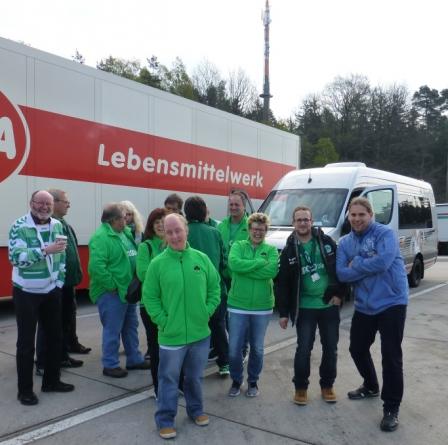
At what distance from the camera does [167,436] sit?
11.7 feet

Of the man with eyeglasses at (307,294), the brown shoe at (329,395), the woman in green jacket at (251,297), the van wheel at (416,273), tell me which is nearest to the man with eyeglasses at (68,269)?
the woman in green jacket at (251,297)

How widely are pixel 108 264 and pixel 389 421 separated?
283cm

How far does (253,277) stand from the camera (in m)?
4.40

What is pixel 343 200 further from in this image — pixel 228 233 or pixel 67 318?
pixel 67 318

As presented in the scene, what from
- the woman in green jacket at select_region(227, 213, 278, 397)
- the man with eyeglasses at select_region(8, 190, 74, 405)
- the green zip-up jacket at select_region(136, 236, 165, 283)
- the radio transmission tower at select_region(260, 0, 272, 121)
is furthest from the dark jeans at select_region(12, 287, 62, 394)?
the radio transmission tower at select_region(260, 0, 272, 121)

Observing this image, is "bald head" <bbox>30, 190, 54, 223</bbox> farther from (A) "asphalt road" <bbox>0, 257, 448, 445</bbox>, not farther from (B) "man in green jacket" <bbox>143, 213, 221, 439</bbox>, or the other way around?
(A) "asphalt road" <bbox>0, 257, 448, 445</bbox>

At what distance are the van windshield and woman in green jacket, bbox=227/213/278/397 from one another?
4.22 m

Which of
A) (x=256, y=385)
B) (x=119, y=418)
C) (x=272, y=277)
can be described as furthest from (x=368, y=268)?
(x=119, y=418)

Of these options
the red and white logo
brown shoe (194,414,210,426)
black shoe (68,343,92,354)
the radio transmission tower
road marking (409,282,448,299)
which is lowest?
road marking (409,282,448,299)

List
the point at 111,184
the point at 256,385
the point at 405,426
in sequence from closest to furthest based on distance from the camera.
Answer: the point at 405,426, the point at 256,385, the point at 111,184

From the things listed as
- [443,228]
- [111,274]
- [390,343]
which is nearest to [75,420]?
[111,274]

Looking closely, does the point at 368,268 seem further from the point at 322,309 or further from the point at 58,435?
the point at 58,435

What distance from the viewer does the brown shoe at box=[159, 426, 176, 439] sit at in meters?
3.58

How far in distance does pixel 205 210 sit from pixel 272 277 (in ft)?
2.98
